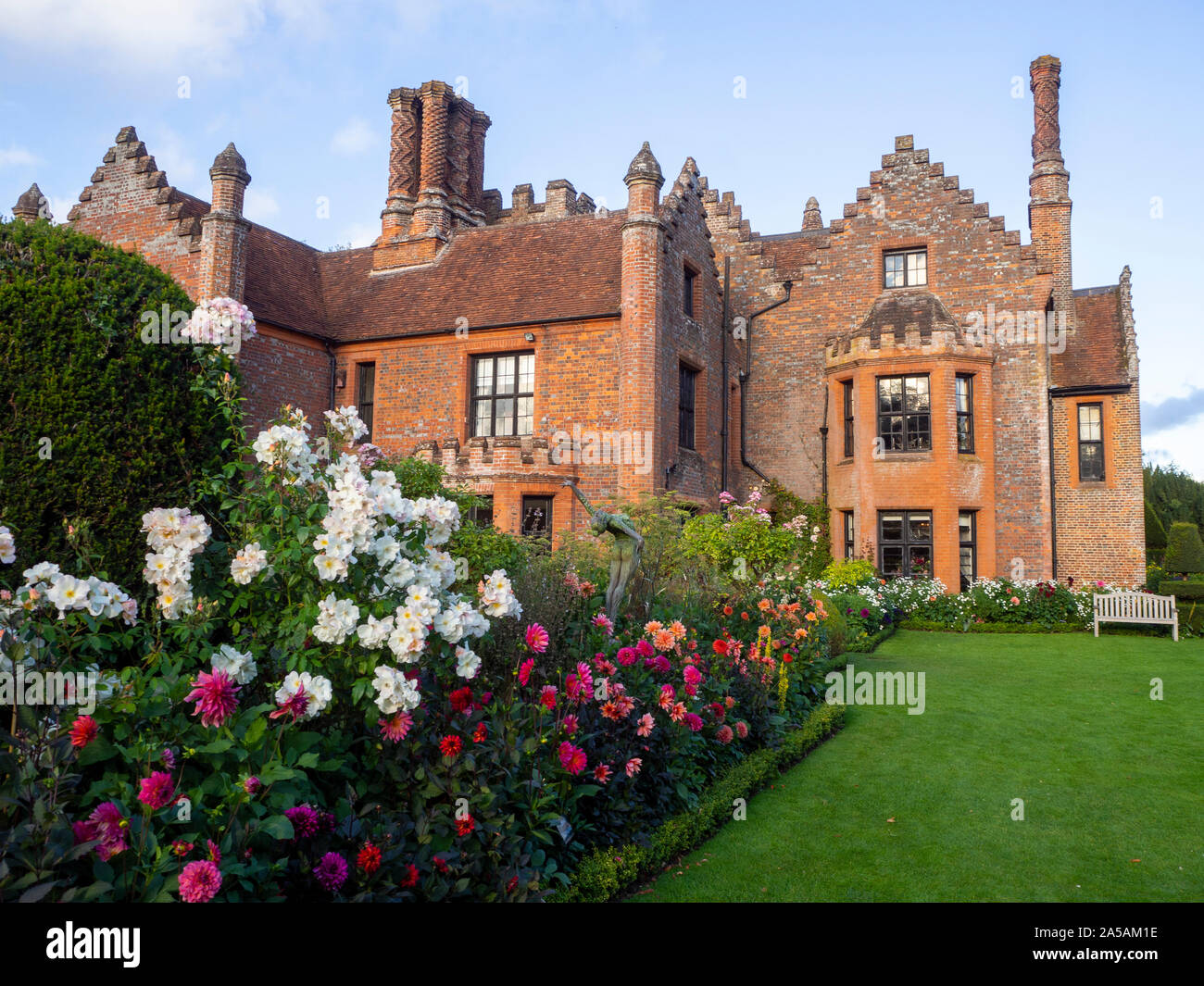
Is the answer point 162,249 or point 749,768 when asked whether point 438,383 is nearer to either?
point 162,249

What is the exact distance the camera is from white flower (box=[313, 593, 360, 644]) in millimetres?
3471

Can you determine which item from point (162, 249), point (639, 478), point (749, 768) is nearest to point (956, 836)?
point (749, 768)

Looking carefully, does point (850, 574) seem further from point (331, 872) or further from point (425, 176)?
point (331, 872)

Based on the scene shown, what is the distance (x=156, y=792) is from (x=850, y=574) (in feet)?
57.8

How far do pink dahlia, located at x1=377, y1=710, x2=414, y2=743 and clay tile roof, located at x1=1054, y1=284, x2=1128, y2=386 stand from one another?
881 inches

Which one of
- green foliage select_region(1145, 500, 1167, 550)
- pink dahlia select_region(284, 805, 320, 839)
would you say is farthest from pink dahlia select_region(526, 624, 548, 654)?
green foliage select_region(1145, 500, 1167, 550)

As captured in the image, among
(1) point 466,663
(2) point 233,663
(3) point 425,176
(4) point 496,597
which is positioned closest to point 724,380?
(3) point 425,176

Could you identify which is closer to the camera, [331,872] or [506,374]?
[331,872]

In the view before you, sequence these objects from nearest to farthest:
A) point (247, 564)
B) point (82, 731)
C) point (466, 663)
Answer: point (82, 731)
point (247, 564)
point (466, 663)

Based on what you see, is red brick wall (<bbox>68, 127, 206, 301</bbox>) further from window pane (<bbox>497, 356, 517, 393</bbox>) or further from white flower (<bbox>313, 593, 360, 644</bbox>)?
white flower (<bbox>313, 593, 360, 644</bbox>)

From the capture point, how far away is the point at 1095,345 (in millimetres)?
21797

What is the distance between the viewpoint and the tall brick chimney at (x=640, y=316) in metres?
16.9

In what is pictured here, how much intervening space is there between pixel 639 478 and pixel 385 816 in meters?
13.4
